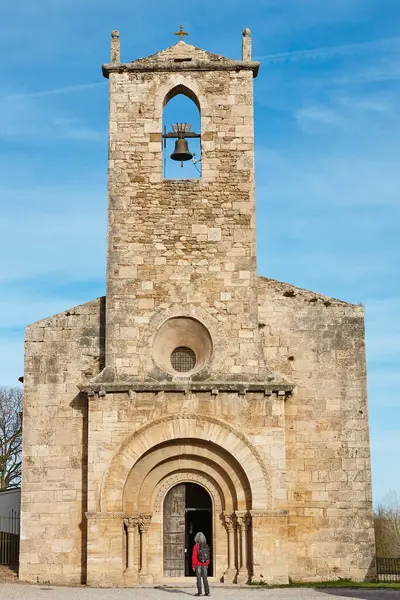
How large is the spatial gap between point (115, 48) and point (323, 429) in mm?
10692

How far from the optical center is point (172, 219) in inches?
887

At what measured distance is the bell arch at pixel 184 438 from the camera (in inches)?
818

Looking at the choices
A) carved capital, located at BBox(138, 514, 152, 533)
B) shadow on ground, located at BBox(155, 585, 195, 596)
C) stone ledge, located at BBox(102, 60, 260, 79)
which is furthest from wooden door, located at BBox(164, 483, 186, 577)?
stone ledge, located at BBox(102, 60, 260, 79)

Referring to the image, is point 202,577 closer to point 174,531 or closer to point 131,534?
point 131,534

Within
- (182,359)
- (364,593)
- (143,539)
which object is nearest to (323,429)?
(182,359)

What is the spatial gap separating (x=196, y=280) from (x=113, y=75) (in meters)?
5.64

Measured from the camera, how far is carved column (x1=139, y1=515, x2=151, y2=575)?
20.9 meters

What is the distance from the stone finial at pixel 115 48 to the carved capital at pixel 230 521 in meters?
11.3

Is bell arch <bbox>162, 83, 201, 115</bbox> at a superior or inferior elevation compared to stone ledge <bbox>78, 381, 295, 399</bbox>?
superior

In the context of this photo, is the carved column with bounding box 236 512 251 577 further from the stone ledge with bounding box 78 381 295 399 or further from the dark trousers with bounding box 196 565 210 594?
the stone ledge with bounding box 78 381 295 399

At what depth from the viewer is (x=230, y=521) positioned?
834 inches

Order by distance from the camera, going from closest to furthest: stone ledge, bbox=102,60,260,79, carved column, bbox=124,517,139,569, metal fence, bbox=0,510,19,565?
carved column, bbox=124,517,139,569 < stone ledge, bbox=102,60,260,79 < metal fence, bbox=0,510,19,565

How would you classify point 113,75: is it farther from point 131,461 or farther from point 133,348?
point 131,461

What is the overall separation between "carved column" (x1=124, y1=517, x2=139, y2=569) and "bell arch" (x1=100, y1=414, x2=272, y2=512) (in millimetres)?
410
